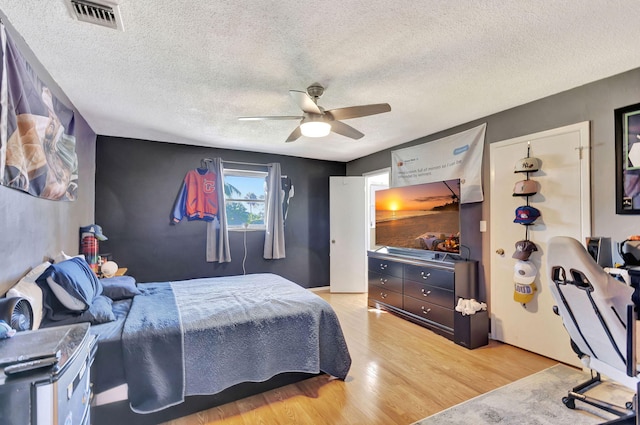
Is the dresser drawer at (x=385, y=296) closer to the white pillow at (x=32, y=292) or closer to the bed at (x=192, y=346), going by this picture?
the bed at (x=192, y=346)

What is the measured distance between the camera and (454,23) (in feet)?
5.74

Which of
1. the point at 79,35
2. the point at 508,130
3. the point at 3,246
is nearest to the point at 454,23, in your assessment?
the point at 508,130

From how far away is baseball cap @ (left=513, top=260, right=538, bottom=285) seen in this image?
9.36ft

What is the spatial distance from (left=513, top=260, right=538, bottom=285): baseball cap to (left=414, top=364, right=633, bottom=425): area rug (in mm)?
814

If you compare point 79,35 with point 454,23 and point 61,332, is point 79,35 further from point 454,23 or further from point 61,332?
point 454,23

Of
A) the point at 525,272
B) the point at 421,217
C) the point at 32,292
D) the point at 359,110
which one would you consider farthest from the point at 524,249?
the point at 32,292

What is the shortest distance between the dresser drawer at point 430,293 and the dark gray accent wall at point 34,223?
3.60m

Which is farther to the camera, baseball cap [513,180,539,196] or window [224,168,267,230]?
window [224,168,267,230]

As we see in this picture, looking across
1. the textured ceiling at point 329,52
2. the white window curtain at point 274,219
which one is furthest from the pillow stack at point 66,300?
the white window curtain at point 274,219

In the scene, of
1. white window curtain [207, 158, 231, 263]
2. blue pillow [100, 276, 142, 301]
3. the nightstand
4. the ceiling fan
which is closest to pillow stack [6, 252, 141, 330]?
blue pillow [100, 276, 142, 301]

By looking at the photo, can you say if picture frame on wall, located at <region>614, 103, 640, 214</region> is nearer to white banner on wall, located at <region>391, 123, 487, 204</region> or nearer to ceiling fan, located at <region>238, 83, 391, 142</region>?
white banner on wall, located at <region>391, 123, 487, 204</region>

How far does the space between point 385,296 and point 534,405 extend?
7.22ft

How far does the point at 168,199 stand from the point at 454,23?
4212mm

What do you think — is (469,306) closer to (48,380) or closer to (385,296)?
(385,296)
